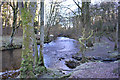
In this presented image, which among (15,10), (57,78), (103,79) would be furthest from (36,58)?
(15,10)

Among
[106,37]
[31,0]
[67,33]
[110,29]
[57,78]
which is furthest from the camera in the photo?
[67,33]

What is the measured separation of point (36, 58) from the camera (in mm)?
9289

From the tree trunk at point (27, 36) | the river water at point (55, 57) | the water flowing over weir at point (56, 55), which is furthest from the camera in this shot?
the water flowing over weir at point (56, 55)

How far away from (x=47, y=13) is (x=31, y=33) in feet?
97.5

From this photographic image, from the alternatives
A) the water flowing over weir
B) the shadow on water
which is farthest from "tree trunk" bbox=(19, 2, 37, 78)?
the water flowing over weir

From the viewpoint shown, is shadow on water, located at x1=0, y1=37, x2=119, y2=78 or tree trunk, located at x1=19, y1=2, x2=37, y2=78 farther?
shadow on water, located at x1=0, y1=37, x2=119, y2=78

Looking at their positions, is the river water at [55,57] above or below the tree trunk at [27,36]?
below

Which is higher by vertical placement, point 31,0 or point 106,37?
point 31,0

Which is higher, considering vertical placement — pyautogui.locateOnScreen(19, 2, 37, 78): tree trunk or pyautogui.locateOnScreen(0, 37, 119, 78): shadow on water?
pyautogui.locateOnScreen(19, 2, 37, 78): tree trunk

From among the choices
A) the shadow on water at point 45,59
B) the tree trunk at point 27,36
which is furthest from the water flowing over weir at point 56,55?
the tree trunk at point 27,36

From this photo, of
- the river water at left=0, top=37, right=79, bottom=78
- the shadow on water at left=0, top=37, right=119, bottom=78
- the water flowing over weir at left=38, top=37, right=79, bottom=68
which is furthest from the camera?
the water flowing over weir at left=38, top=37, right=79, bottom=68

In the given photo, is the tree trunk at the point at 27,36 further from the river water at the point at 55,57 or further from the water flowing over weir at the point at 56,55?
the water flowing over weir at the point at 56,55

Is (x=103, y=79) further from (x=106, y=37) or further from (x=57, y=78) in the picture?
(x=106, y=37)

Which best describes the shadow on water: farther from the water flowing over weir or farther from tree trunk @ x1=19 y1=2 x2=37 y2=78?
tree trunk @ x1=19 y1=2 x2=37 y2=78
